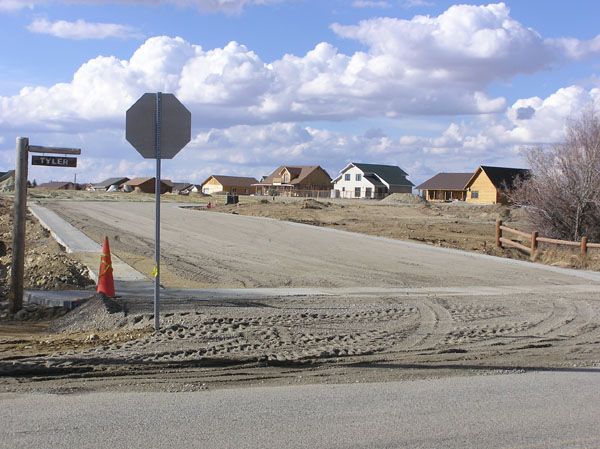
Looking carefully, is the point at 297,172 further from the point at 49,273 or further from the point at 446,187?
the point at 49,273

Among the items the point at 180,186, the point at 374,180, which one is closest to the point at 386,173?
the point at 374,180

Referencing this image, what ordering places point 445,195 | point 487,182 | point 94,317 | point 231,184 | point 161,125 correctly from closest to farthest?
point 161,125 < point 94,317 < point 487,182 < point 445,195 < point 231,184

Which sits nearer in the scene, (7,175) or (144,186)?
(7,175)

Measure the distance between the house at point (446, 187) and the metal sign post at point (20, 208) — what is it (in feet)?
294

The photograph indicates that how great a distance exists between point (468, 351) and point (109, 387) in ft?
14.8

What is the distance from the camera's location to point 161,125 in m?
9.54

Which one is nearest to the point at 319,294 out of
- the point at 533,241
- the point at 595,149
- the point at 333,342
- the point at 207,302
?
the point at 207,302

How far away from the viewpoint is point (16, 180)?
37.7 feet

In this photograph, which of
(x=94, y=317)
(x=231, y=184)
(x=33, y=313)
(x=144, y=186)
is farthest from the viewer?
(x=144, y=186)

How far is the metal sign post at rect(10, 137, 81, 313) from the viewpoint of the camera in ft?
37.6

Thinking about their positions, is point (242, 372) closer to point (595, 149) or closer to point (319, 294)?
point (319, 294)

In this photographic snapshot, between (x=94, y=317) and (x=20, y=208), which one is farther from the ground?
(x=20, y=208)

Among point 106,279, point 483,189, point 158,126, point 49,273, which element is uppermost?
point 483,189

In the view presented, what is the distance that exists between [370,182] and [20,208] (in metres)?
105
